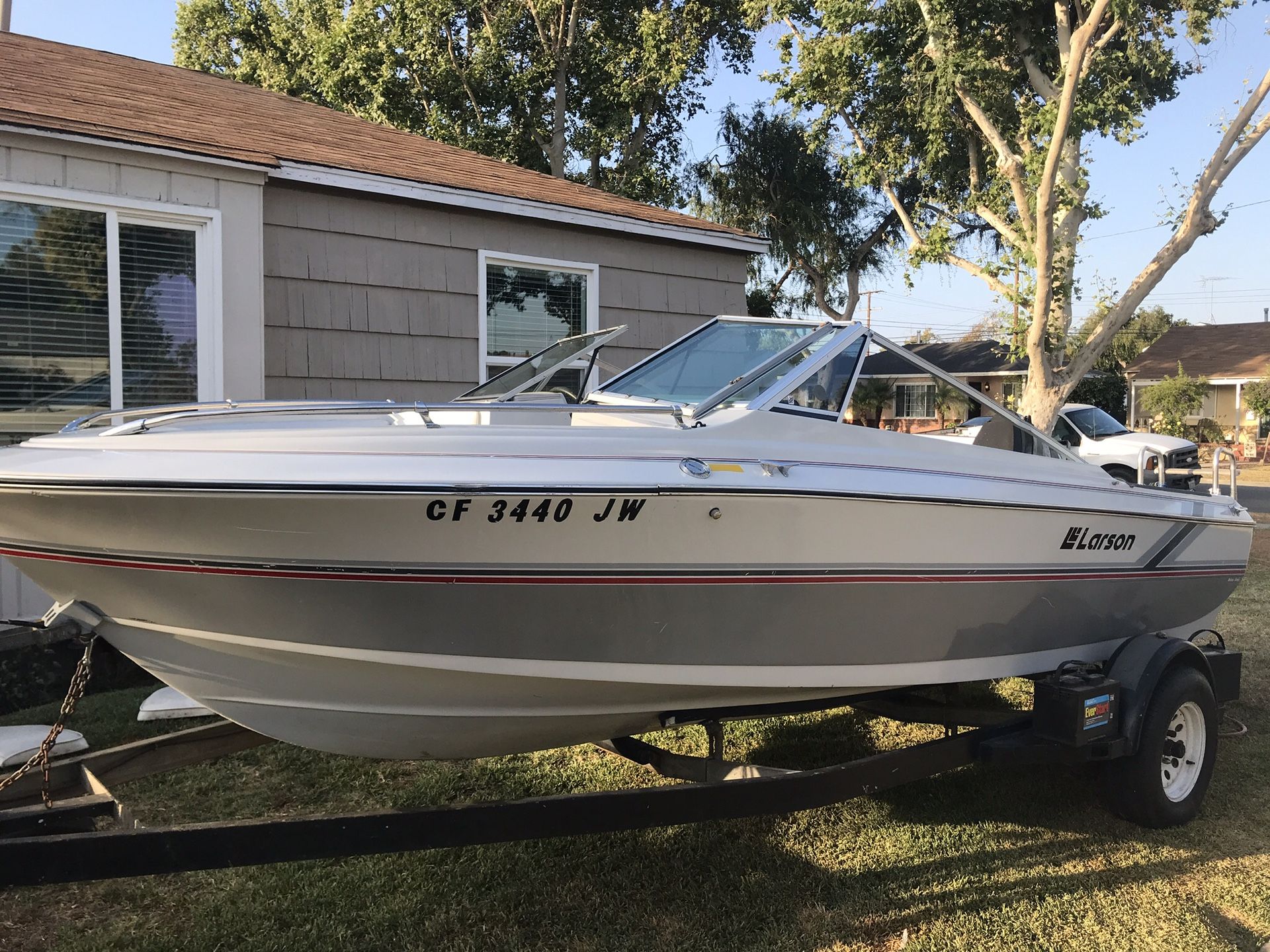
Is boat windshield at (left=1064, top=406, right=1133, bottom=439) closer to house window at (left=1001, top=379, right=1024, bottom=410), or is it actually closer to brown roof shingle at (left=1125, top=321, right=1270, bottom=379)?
house window at (left=1001, top=379, right=1024, bottom=410)

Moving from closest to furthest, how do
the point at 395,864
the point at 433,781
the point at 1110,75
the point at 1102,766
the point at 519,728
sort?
the point at 519,728
the point at 395,864
the point at 1102,766
the point at 433,781
the point at 1110,75

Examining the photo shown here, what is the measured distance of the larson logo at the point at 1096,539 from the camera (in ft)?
12.1

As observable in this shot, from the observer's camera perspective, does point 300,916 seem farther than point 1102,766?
No

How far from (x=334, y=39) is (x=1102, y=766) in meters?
20.2

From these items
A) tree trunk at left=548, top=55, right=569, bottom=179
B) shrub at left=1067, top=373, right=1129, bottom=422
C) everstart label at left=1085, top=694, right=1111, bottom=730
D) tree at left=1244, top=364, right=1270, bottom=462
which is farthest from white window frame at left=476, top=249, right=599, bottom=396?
shrub at left=1067, top=373, right=1129, bottom=422

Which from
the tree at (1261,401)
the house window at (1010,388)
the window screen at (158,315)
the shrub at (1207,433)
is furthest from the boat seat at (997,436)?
the tree at (1261,401)

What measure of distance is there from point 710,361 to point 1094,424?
13.5 m

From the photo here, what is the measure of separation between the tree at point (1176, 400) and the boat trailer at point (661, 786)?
23474mm

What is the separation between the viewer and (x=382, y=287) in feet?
21.4

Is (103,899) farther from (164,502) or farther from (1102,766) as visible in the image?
(1102,766)

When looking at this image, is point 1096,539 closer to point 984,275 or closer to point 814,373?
point 814,373

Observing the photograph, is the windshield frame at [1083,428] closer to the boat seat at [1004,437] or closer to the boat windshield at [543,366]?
the boat seat at [1004,437]

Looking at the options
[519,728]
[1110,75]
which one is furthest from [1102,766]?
[1110,75]

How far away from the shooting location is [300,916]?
305 cm
